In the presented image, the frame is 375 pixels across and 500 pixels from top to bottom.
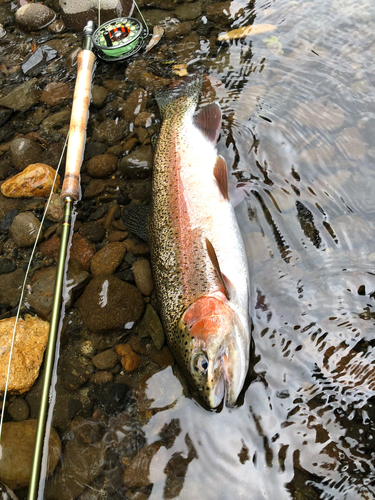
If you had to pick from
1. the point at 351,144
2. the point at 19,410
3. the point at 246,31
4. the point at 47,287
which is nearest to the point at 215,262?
the point at 47,287

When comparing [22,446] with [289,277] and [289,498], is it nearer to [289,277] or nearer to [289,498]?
[289,498]

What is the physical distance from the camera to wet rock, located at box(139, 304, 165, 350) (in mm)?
2870

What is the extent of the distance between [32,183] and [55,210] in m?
0.43

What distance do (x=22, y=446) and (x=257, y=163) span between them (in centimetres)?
294

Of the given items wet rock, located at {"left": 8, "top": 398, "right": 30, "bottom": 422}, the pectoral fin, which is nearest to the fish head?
the pectoral fin

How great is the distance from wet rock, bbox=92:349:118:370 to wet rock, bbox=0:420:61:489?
54cm

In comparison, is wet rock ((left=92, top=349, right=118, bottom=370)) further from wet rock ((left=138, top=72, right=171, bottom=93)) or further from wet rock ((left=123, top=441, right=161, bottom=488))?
wet rock ((left=138, top=72, right=171, bottom=93))

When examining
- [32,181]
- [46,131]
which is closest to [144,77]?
[46,131]

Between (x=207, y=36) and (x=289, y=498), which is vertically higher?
(x=207, y=36)

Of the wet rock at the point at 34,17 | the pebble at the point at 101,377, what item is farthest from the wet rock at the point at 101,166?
the wet rock at the point at 34,17

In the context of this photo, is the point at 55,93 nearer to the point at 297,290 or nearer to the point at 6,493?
the point at 297,290

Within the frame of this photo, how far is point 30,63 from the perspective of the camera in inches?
206

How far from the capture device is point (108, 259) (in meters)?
3.34

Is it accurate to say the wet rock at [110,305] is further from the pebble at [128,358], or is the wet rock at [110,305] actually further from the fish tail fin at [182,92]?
the fish tail fin at [182,92]
